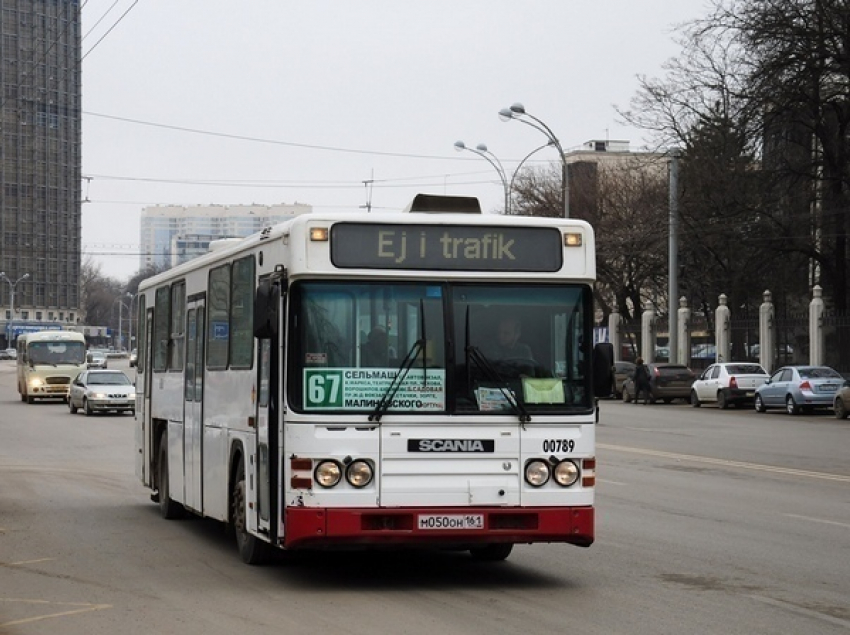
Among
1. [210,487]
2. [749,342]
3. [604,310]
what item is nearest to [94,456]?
[210,487]

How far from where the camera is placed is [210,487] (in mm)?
13031

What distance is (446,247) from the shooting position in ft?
34.9

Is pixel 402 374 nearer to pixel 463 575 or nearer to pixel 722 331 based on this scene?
pixel 463 575

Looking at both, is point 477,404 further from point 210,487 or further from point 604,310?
point 604,310

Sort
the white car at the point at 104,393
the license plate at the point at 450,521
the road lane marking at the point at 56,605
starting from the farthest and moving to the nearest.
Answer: the white car at the point at 104,393, the license plate at the point at 450,521, the road lane marking at the point at 56,605

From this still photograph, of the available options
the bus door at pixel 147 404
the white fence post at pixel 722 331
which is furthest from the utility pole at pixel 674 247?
the bus door at pixel 147 404

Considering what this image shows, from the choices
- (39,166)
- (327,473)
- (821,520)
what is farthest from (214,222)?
(327,473)

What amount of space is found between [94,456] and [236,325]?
15.4 metres

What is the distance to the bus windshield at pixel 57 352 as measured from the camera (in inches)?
2103

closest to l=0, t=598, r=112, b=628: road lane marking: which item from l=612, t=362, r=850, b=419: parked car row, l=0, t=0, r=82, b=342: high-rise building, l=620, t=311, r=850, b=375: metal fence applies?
l=612, t=362, r=850, b=419: parked car row

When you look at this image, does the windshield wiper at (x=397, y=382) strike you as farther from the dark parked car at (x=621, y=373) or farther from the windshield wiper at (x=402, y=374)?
the dark parked car at (x=621, y=373)

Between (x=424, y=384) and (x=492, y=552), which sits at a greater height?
(x=424, y=384)

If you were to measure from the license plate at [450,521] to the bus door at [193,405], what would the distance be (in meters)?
3.75

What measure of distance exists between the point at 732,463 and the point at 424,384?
1475cm
